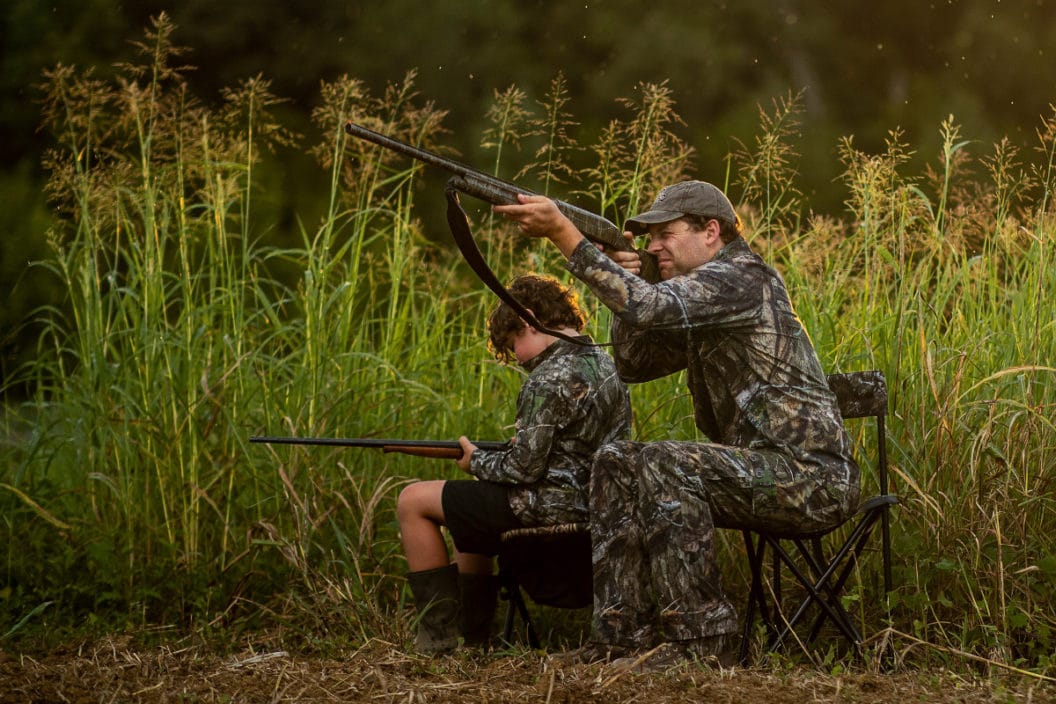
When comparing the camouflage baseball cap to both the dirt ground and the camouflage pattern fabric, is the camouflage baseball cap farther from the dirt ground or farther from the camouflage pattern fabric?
the dirt ground

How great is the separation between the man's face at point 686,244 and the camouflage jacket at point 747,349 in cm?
6

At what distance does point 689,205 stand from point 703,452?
0.76 m

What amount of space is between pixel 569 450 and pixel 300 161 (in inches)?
403

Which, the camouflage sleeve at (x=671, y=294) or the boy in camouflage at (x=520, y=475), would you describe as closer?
the camouflage sleeve at (x=671, y=294)

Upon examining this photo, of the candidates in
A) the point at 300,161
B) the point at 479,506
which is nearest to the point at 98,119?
the point at 479,506

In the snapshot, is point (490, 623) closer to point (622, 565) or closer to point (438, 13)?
point (622, 565)

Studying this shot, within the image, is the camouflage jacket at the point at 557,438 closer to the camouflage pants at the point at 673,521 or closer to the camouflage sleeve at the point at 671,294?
the camouflage pants at the point at 673,521

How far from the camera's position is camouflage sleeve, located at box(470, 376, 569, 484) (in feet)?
14.1

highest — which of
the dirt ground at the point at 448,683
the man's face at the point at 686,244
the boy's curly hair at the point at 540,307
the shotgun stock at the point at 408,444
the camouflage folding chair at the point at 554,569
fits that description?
the man's face at the point at 686,244

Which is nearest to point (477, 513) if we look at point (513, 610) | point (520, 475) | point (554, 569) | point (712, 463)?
point (520, 475)

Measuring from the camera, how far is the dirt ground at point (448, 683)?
3.58 m

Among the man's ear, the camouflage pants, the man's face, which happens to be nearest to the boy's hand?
the camouflage pants

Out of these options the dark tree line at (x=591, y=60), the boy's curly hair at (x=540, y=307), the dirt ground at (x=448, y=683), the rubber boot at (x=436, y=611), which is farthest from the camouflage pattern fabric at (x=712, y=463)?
the dark tree line at (x=591, y=60)

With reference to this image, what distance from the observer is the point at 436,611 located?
4.43 metres
